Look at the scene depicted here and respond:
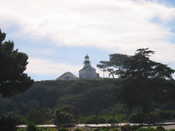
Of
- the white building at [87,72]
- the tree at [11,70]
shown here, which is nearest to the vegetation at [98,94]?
the tree at [11,70]

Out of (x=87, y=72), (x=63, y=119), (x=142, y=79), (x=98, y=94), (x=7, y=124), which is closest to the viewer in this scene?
(x=7, y=124)

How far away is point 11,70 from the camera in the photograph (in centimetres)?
2970

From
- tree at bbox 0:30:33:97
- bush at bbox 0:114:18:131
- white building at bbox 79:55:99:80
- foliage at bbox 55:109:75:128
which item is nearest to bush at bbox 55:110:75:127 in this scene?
foliage at bbox 55:109:75:128

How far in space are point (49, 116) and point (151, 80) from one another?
1357 centimetres

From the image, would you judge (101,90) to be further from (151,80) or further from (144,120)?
(144,120)

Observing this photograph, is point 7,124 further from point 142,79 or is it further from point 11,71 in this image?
point 142,79

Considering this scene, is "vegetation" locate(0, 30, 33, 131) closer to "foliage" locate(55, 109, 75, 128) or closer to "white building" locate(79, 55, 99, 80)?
"foliage" locate(55, 109, 75, 128)

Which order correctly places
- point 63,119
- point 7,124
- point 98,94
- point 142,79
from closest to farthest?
1. point 7,124
2. point 63,119
3. point 142,79
4. point 98,94

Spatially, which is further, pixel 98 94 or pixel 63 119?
pixel 98 94

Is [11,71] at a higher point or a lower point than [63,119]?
higher

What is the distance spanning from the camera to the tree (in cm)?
2962

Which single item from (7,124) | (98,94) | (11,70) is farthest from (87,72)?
(7,124)

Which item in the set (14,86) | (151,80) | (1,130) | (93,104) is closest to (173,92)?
(151,80)

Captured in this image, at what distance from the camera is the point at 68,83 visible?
263 ft
